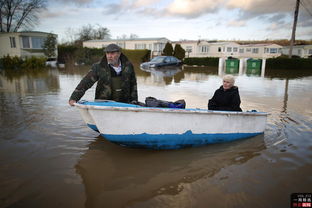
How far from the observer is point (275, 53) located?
1720 inches

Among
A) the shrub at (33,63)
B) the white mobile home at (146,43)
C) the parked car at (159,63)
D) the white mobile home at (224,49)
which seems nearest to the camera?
the shrub at (33,63)

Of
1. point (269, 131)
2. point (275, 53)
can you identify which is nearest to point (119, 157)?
point (269, 131)

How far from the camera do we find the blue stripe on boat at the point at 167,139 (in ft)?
12.2

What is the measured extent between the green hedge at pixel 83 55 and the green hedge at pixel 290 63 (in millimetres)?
16344

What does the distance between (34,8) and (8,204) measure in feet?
133

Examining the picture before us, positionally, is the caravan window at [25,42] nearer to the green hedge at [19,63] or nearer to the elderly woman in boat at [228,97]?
the green hedge at [19,63]

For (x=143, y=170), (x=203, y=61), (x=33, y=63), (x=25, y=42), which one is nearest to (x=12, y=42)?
(x=25, y=42)

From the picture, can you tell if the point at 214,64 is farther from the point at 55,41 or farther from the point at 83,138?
the point at 83,138

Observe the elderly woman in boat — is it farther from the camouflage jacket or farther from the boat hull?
the camouflage jacket

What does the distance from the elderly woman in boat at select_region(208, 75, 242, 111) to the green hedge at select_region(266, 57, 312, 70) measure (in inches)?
919

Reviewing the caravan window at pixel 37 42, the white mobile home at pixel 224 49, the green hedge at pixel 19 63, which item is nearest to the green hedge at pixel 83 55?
the caravan window at pixel 37 42

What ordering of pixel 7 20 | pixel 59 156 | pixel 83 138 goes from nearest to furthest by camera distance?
1. pixel 59 156
2. pixel 83 138
3. pixel 7 20

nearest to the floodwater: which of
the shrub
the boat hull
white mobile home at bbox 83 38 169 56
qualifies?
the boat hull

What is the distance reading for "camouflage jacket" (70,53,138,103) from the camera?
12.5 feet
